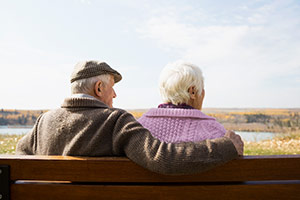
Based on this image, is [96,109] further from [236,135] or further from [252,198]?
[252,198]

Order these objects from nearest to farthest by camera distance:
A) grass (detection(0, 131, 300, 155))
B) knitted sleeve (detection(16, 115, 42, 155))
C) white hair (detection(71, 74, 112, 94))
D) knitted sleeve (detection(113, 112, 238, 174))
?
1. knitted sleeve (detection(113, 112, 238, 174))
2. white hair (detection(71, 74, 112, 94))
3. knitted sleeve (detection(16, 115, 42, 155))
4. grass (detection(0, 131, 300, 155))

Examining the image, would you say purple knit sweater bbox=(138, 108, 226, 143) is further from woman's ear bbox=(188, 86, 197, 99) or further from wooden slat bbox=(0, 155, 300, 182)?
wooden slat bbox=(0, 155, 300, 182)

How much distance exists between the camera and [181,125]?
6.59 feet

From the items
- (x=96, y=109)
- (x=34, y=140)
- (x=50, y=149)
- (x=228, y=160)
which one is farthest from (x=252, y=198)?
(x=34, y=140)

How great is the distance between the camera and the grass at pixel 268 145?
6754 millimetres

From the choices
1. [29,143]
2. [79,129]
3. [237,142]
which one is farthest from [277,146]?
[79,129]

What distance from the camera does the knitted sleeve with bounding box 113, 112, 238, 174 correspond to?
1.61m

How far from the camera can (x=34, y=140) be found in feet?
7.30

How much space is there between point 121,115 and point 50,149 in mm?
557

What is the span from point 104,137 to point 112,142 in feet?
0.18

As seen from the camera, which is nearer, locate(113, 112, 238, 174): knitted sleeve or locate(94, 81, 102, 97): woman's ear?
locate(113, 112, 238, 174): knitted sleeve

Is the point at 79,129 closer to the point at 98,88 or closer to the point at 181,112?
the point at 98,88

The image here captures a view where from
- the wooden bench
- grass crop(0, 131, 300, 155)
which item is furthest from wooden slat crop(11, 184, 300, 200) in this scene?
grass crop(0, 131, 300, 155)

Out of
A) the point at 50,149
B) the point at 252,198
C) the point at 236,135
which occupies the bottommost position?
the point at 252,198
